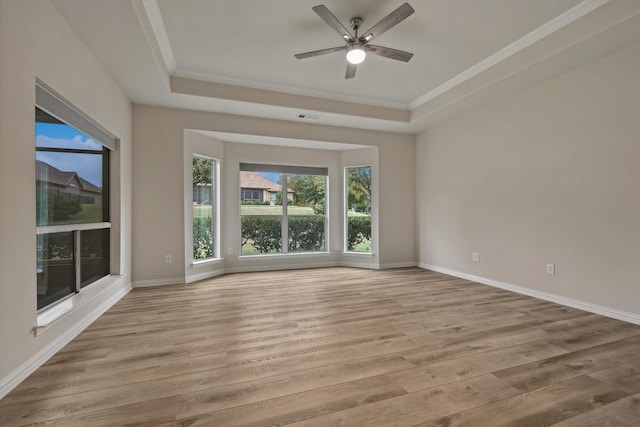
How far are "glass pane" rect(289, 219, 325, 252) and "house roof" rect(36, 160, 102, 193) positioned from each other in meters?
3.32

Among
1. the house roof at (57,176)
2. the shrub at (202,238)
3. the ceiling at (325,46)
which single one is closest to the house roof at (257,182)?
the shrub at (202,238)

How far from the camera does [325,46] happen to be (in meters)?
3.25

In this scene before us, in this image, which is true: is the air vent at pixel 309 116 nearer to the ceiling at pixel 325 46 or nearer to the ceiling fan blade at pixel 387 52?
the ceiling at pixel 325 46

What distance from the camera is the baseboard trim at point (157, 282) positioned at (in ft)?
13.4

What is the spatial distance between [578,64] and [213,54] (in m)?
4.08

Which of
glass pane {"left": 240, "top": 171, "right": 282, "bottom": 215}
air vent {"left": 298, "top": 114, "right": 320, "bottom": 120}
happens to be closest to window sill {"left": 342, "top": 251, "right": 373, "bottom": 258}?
glass pane {"left": 240, "top": 171, "right": 282, "bottom": 215}

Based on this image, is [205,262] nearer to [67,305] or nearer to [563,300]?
[67,305]

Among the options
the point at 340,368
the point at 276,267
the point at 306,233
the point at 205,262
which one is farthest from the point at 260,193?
the point at 340,368

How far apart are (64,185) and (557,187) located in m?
5.17

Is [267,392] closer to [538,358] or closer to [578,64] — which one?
[538,358]

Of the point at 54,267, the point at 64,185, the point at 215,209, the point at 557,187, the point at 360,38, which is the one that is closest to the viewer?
the point at 54,267

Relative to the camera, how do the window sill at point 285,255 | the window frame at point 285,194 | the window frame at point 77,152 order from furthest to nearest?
the window frame at point 285,194 → the window sill at point 285,255 → the window frame at point 77,152

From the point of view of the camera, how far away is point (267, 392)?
1696 millimetres

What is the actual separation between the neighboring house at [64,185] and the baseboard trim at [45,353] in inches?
45.2
